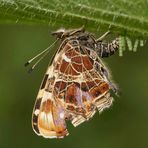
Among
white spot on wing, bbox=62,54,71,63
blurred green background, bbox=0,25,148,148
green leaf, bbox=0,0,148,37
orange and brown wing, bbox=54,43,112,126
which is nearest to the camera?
green leaf, bbox=0,0,148,37

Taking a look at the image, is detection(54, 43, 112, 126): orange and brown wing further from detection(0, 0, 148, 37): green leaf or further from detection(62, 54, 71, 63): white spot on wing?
detection(0, 0, 148, 37): green leaf

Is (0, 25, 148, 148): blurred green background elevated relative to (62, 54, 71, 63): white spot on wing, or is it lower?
lower

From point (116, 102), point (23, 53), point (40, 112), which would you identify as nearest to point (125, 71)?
point (116, 102)

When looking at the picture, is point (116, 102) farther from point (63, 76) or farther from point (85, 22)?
point (85, 22)

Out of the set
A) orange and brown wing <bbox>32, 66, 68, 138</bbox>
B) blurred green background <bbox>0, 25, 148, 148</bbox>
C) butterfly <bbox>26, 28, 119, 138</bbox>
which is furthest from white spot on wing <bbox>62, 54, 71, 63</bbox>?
blurred green background <bbox>0, 25, 148, 148</bbox>

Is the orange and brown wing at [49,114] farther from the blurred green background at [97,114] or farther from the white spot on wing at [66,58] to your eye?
the blurred green background at [97,114]

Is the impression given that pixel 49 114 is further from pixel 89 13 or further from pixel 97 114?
pixel 97 114

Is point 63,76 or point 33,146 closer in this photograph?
point 63,76

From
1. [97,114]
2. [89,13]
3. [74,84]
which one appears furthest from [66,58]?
[97,114]
